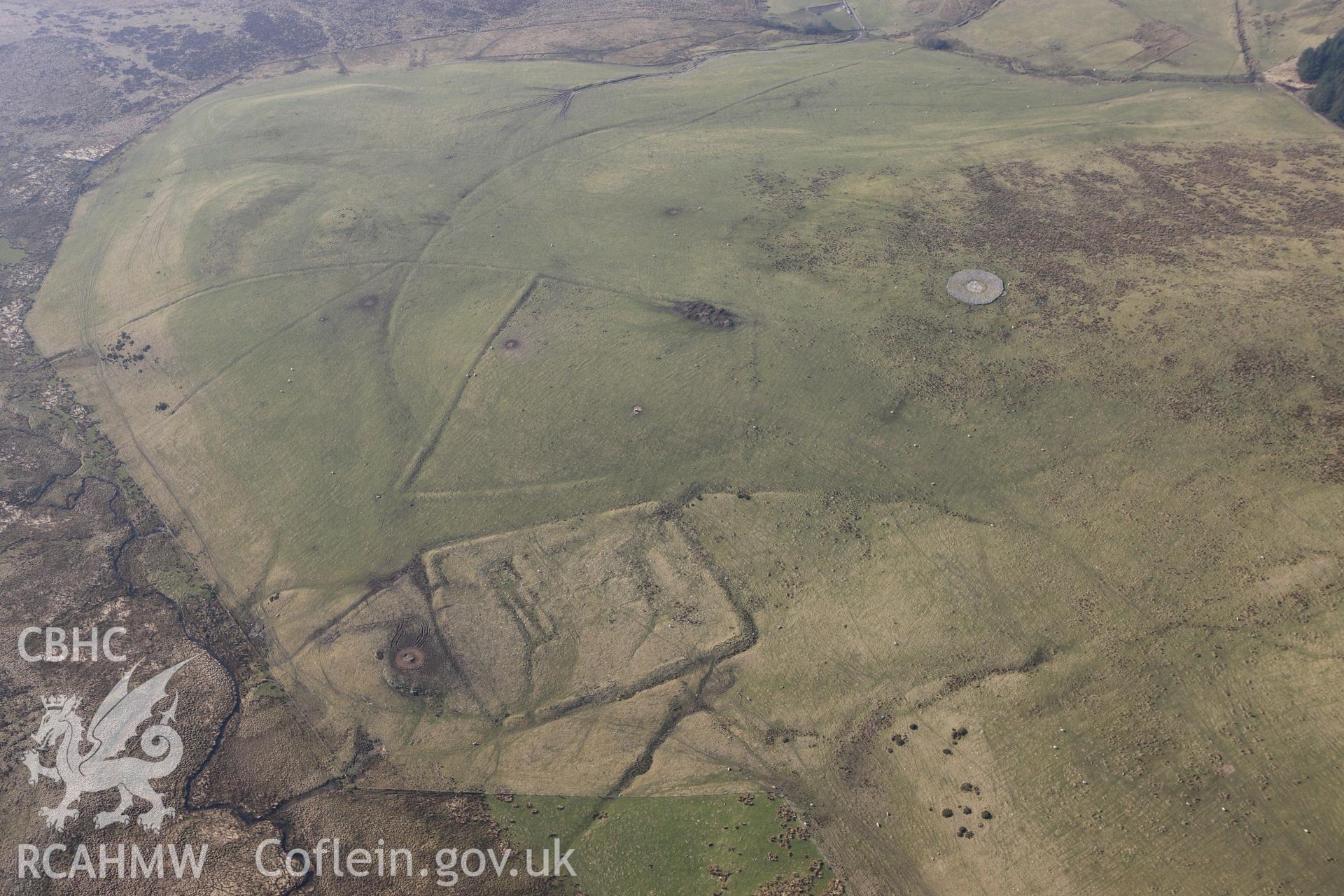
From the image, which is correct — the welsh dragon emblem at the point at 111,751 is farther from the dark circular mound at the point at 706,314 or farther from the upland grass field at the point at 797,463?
the dark circular mound at the point at 706,314

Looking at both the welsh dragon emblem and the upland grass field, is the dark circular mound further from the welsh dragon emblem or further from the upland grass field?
the welsh dragon emblem

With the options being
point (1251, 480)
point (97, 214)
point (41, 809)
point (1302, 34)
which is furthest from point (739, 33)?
point (41, 809)

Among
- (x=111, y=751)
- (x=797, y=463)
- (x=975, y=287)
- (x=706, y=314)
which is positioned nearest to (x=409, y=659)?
(x=111, y=751)

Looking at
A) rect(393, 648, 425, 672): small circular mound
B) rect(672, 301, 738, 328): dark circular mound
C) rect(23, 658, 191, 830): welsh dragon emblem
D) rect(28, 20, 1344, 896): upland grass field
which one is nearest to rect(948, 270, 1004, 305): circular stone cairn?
rect(28, 20, 1344, 896): upland grass field

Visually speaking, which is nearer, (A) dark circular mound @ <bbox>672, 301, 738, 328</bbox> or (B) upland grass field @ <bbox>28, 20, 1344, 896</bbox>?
(B) upland grass field @ <bbox>28, 20, 1344, 896</bbox>

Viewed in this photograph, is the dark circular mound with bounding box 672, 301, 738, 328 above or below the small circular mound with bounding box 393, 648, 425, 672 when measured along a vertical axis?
above

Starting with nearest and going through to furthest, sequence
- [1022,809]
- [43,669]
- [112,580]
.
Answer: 1. [1022,809]
2. [43,669]
3. [112,580]

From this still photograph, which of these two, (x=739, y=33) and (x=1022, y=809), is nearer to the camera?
(x=1022, y=809)

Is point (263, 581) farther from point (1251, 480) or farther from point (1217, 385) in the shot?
point (1217, 385)

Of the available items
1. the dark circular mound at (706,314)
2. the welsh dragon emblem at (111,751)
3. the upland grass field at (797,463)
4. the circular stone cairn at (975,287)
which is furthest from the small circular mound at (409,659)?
the circular stone cairn at (975,287)
